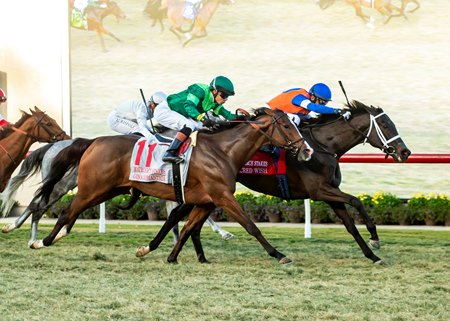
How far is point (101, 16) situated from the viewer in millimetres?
14383

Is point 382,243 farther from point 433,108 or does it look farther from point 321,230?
point 433,108

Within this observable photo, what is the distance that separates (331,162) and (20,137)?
3.17 meters

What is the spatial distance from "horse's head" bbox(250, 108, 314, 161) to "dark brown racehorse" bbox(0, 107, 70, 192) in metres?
2.91

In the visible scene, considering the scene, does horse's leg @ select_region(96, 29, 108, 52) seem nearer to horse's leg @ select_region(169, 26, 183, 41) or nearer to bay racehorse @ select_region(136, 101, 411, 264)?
horse's leg @ select_region(169, 26, 183, 41)

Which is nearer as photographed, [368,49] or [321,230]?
[321,230]

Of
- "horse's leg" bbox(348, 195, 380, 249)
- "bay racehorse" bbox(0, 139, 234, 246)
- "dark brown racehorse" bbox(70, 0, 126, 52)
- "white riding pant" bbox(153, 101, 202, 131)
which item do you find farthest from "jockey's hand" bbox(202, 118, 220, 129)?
"dark brown racehorse" bbox(70, 0, 126, 52)

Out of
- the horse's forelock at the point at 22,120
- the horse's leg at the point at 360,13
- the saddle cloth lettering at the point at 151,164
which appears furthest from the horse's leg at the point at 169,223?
the horse's leg at the point at 360,13

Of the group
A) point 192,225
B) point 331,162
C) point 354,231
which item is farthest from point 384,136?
point 192,225

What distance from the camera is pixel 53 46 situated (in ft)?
47.5

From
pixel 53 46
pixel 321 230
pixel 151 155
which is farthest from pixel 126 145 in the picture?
pixel 53 46

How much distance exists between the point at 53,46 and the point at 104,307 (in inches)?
386

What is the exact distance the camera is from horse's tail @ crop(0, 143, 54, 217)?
27.3 ft

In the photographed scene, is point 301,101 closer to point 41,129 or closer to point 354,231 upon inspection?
point 354,231

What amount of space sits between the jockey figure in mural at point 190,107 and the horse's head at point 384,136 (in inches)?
48.3
